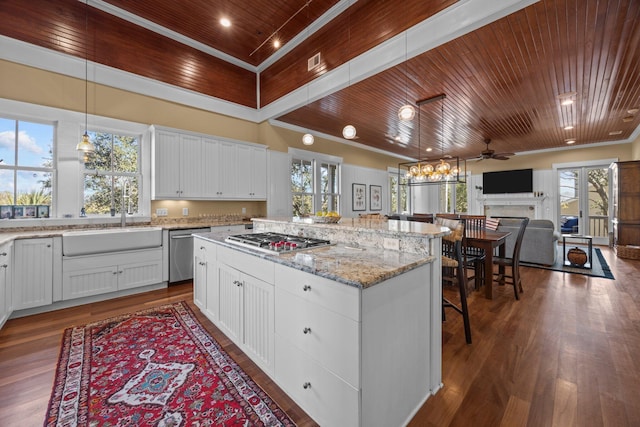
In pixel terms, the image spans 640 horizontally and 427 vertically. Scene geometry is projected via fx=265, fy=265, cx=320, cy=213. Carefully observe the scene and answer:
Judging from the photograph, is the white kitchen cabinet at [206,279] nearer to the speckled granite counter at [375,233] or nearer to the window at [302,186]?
the speckled granite counter at [375,233]

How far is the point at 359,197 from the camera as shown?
7.60 metres

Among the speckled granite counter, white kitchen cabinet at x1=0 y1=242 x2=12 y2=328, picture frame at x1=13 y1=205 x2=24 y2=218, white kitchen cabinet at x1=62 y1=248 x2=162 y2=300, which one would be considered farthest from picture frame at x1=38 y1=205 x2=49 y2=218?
the speckled granite counter

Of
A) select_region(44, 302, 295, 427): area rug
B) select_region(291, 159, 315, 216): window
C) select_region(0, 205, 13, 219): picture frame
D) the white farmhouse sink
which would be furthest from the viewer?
select_region(291, 159, 315, 216): window

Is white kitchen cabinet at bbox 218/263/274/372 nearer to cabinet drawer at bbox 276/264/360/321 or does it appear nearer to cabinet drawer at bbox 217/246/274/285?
cabinet drawer at bbox 217/246/274/285

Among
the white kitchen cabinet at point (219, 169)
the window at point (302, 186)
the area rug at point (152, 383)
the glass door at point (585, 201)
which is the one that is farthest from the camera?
the glass door at point (585, 201)

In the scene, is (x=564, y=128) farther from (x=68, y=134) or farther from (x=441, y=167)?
(x=68, y=134)

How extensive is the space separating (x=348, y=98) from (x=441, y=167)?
245cm

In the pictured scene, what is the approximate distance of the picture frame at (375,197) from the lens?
798cm

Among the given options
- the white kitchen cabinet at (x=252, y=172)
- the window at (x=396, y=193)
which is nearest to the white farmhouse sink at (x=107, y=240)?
the white kitchen cabinet at (x=252, y=172)

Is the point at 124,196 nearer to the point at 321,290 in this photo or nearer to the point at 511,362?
the point at 321,290

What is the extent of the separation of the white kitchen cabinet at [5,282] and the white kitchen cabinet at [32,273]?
184 millimetres

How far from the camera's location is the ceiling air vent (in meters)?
3.94

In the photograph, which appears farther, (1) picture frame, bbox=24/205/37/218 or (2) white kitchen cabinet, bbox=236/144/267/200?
(2) white kitchen cabinet, bbox=236/144/267/200

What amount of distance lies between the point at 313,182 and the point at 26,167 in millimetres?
4721
